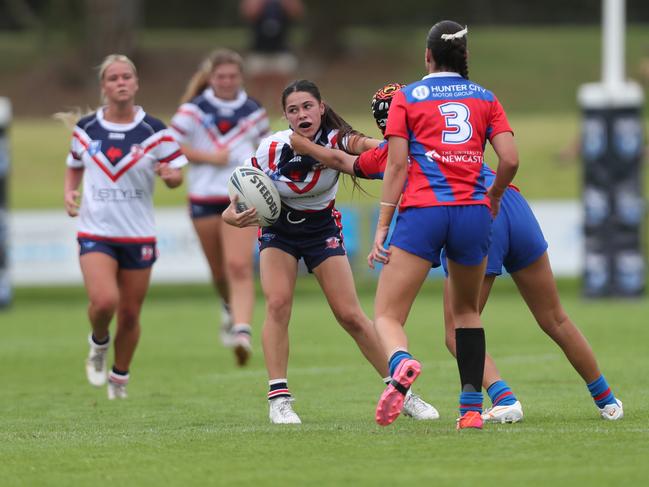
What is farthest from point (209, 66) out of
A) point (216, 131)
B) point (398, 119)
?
point (398, 119)

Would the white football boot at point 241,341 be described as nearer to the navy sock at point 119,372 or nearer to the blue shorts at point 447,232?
the navy sock at point 119,372

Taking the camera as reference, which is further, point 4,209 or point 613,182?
point 4,209

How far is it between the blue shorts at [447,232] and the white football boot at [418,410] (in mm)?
1315

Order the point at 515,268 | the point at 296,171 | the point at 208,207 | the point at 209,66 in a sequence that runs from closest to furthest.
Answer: the point at 515,268
the point at 296,171
the point at 209,66
the point at 208,207

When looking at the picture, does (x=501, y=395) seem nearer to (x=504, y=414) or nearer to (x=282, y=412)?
(x=504, y=414)

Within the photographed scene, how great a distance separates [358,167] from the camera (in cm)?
786

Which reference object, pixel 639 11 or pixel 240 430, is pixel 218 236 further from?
pixel 639 11

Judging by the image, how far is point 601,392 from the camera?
8.20 metres

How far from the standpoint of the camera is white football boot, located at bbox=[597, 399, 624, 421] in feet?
26.9

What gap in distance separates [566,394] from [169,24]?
3826cm

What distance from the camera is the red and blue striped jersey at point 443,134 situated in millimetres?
7328

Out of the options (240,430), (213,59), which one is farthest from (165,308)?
(240,430)

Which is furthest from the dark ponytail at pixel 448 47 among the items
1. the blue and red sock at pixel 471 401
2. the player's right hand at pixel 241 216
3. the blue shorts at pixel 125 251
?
the blue shorts at pixel 125 251

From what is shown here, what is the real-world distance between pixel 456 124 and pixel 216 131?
598 cm
